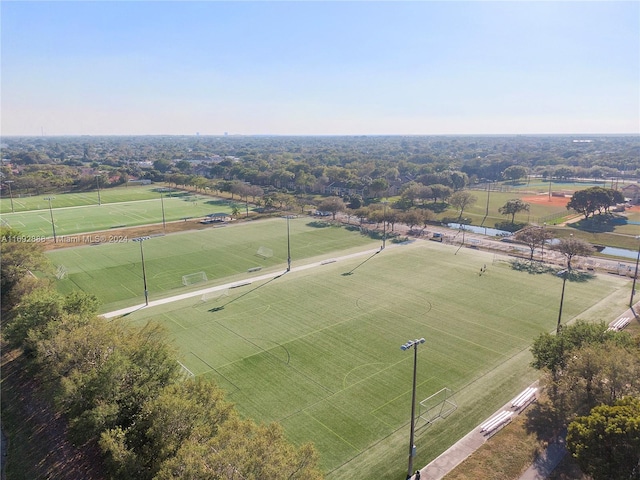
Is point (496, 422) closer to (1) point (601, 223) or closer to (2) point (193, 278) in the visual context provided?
(2) point (193, 278)

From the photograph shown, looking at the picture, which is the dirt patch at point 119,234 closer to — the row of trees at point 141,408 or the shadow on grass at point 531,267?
the row of trees at point 141,408

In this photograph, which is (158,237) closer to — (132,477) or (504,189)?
(132,477)

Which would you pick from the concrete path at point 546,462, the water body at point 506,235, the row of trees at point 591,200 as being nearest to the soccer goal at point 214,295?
the concrete path at point 546,462

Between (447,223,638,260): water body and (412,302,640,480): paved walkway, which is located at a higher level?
(412,302,640,480): paved walkway

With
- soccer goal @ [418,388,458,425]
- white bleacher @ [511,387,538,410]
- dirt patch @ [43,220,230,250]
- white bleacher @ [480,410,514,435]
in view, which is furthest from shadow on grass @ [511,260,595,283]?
dirt patch @ [43,220,230,250]

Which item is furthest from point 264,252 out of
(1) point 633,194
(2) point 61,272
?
(1) point 633,194

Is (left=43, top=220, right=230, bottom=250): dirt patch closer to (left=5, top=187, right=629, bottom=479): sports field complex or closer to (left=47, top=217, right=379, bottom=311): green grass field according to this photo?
(left=47, top=217, right=379, bottom=311): green grass field
